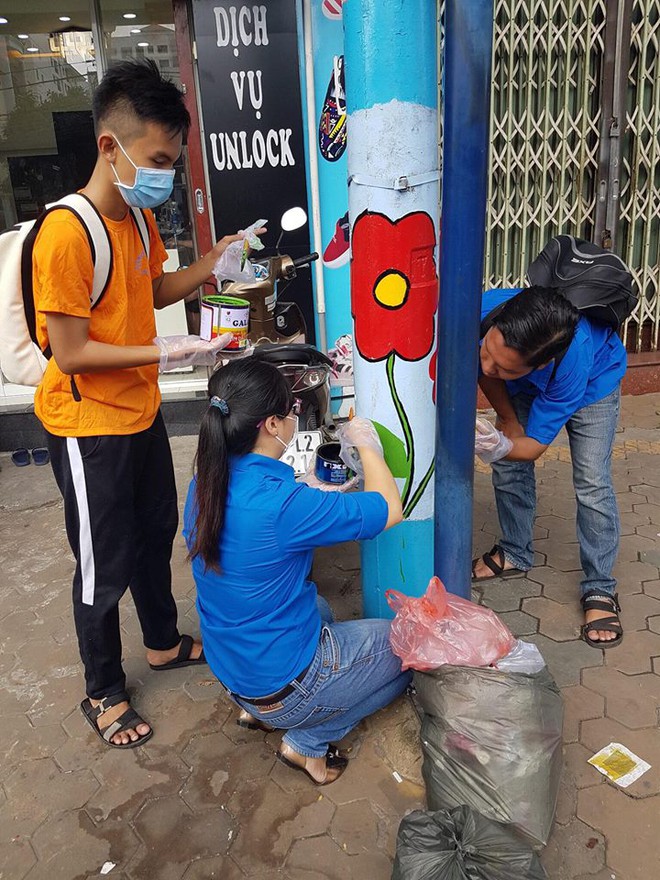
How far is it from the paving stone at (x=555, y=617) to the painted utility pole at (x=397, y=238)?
2.56ft

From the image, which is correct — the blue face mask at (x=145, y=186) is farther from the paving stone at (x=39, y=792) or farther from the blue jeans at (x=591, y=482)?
the paving stone at (x=39, y=792)

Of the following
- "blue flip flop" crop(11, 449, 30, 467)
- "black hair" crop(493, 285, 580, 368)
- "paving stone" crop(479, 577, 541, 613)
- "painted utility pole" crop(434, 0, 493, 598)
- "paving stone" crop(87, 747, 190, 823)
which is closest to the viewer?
"painted utility pole" crop(434, 0, 493, 598)

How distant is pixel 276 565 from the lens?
6.00ft

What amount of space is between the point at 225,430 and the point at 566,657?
5.23 ft

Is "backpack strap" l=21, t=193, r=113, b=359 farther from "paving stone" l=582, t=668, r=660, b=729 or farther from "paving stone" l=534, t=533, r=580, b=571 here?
"paving stone" l=534, t=533, r=580, b=571

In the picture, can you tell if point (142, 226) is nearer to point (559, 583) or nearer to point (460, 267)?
point (460, 267)

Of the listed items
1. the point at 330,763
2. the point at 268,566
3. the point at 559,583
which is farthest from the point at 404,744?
the point at 559,583

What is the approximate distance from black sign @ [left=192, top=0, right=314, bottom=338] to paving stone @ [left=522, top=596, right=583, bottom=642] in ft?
7.96

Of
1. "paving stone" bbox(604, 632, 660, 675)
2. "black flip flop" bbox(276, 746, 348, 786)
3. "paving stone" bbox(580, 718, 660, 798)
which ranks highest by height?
"black flip flop" bbox(276, 746, 348, 786)

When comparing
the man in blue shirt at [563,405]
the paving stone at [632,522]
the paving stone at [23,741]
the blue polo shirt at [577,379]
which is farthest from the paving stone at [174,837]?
the paving stone at [632,522]

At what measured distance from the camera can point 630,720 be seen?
2266mm

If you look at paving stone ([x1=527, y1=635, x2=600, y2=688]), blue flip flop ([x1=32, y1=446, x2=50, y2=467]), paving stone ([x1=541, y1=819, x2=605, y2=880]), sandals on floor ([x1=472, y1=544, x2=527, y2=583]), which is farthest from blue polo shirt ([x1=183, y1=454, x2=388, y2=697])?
blue flip flop ([x1=32, y1=446, x2=50, y2=467])

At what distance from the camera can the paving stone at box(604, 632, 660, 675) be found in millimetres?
2512

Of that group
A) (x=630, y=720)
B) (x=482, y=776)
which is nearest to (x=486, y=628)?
(x=482, y=776)
